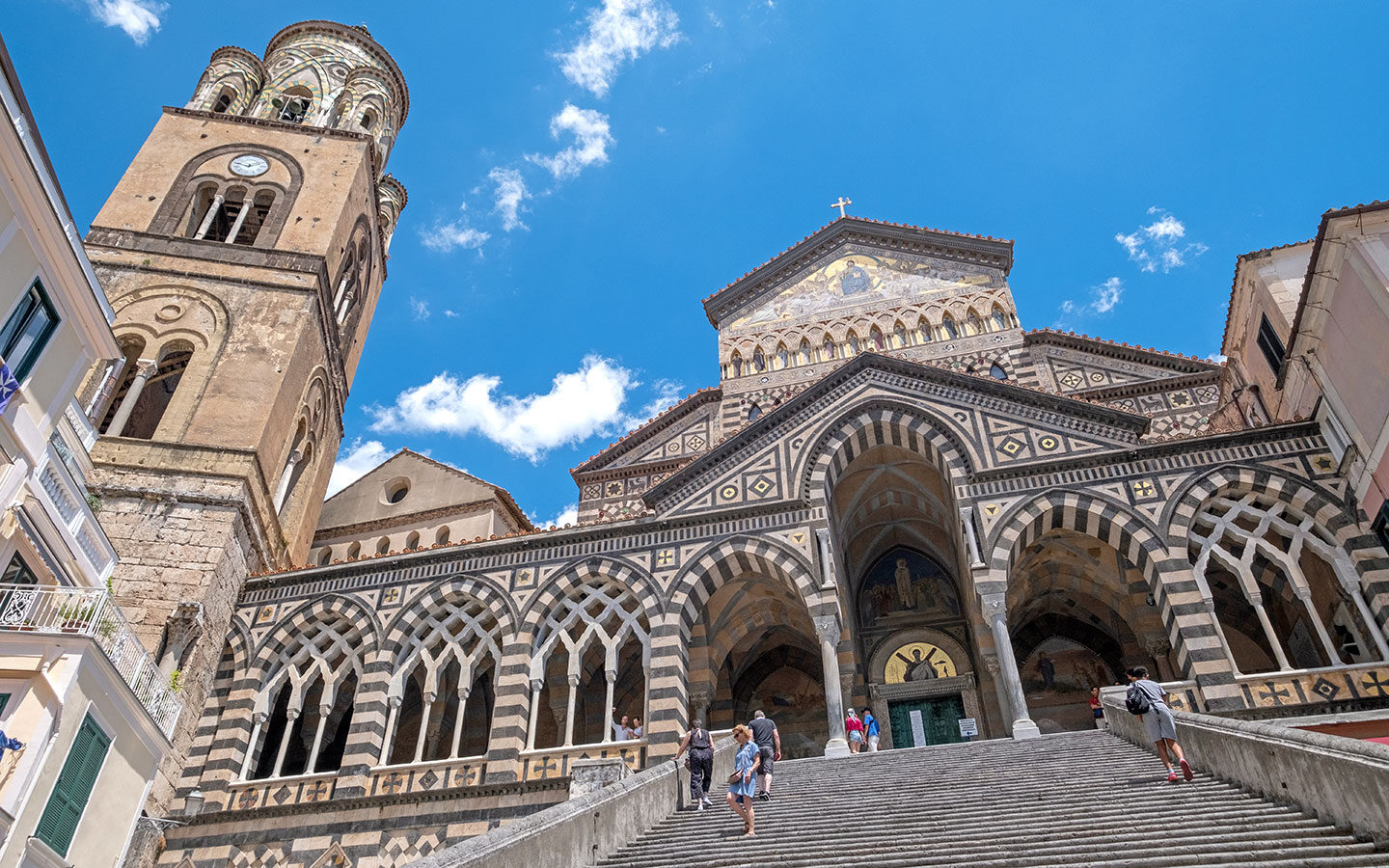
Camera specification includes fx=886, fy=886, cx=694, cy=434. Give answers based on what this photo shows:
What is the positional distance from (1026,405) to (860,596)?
250 inches

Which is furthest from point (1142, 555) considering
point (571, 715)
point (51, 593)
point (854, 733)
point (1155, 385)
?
point (51, 593)

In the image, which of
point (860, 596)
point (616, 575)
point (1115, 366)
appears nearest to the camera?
point (616, 575)

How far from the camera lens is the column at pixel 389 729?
17767 mm

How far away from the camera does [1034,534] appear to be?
17.7 meters

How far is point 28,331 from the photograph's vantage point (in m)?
13.5

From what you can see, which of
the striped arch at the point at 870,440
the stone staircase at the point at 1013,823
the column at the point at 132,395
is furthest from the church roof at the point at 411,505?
the stone staircase at the point at 1013,823

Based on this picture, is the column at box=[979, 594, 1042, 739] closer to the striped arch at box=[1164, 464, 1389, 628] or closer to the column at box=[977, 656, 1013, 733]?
the column at box=[977, 656, 1013, 733]

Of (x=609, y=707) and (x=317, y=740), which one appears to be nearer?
(x=609, y=707)

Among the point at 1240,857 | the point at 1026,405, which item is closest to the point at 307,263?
the point at 1026,405

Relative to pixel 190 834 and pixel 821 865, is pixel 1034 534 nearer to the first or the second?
pixel 821 865

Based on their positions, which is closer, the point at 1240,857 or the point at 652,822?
the point at 1240,857

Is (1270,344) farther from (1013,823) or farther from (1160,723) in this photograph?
(1013,823)

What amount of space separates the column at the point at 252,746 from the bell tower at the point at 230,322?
50.5 inches

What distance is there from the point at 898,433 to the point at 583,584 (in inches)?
305
